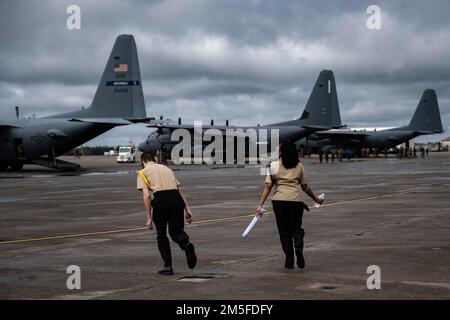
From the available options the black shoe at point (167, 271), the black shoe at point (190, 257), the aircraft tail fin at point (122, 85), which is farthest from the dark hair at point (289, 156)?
the aircraft tail fin at point (122, 85)

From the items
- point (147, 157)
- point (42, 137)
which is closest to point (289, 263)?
point (147, 157)

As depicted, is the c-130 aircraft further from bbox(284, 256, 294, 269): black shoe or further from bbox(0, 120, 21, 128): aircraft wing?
bbox(284, 256, 294, 269): black shoe

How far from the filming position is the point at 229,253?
12484 millimetres

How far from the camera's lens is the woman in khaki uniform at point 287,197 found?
1093 centimetres

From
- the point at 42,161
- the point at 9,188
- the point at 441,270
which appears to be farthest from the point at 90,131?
the point at 441,270

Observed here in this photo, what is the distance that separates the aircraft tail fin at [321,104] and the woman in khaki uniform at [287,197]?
7384 centimetres

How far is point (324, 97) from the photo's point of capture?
86500mm

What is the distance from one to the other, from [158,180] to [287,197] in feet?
6.94

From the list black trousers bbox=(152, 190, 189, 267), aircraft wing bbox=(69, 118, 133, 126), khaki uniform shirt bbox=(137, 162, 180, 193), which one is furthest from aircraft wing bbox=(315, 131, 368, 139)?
black trousers bbox=(152, 190, 189, 267)

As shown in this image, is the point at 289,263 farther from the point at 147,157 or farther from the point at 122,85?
the point at 122,85

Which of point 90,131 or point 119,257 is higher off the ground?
point 90,131

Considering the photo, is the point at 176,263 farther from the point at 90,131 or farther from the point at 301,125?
the point at 301,125

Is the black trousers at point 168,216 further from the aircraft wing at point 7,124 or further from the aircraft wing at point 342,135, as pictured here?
the aircraft wing at point 342,135
